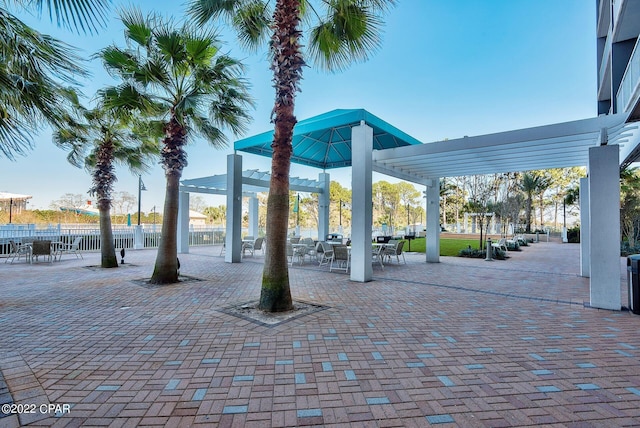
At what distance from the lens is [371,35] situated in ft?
19.2

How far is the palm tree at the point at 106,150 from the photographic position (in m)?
9.06

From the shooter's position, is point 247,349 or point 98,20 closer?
point 98,20

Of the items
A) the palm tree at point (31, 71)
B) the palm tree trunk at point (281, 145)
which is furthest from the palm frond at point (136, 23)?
the palm tree at point (31, 71)

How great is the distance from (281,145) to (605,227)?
608cm

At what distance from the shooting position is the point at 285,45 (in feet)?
16.2

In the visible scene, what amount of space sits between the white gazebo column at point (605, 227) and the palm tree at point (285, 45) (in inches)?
188

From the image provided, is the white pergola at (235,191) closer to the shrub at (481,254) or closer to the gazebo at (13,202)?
the shrub at (481,254)

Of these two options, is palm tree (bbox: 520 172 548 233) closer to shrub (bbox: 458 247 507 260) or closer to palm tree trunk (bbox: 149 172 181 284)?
shrub (bbox: 458 247 507 260)

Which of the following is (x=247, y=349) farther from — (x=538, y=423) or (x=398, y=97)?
(x=398, y=97)

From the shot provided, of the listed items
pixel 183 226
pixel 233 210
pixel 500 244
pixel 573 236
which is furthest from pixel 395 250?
pixel 573 236

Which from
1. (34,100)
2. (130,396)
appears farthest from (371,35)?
(130,396)

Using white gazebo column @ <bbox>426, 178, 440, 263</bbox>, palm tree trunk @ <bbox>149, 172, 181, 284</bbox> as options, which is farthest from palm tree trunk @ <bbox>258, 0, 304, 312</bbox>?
white gazebo column @ <bbox>426, 178, 440, 263</bbox>

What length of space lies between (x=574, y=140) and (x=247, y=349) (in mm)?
7937

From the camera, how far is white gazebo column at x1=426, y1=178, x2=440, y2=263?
461 inches
